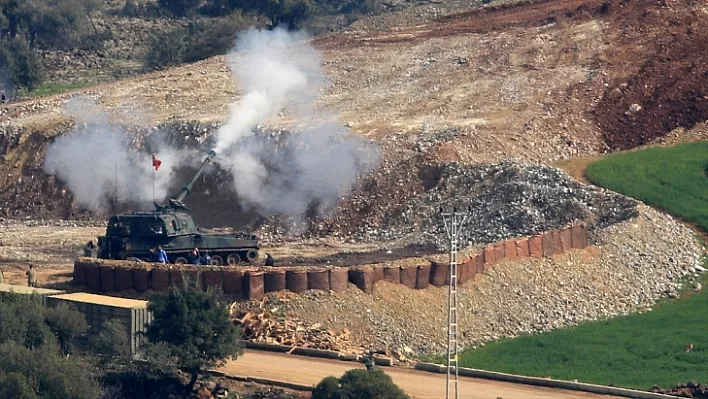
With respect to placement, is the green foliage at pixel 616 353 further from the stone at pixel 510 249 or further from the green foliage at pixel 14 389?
the green foliage at pixel 14 389

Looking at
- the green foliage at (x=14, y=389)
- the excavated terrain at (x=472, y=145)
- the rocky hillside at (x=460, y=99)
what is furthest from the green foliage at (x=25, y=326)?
the rocky hillside at (x=460, y=99)

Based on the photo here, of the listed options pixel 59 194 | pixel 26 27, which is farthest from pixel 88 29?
pixel 59 194

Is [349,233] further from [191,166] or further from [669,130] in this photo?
[669,130]

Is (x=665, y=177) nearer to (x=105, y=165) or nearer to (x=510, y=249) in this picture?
(x=510, y=249)

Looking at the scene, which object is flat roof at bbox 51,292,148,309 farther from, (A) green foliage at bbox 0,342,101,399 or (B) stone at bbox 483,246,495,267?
(B) stone at bbox 483,246,495,267

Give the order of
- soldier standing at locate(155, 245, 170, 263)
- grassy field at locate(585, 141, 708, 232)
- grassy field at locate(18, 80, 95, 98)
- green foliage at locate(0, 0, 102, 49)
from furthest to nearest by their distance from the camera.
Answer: green foliage at locate(0, 0, 102, 49) < grassy field at locate(18, 80, 95, 98) < grassy field at locate(585, 141, 708, 232) < soldier standing at locate(155, 245, 170, 263)

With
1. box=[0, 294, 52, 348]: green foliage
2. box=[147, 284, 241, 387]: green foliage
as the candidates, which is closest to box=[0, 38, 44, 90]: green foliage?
box=[0, 294, 52, 348]: green foliage
